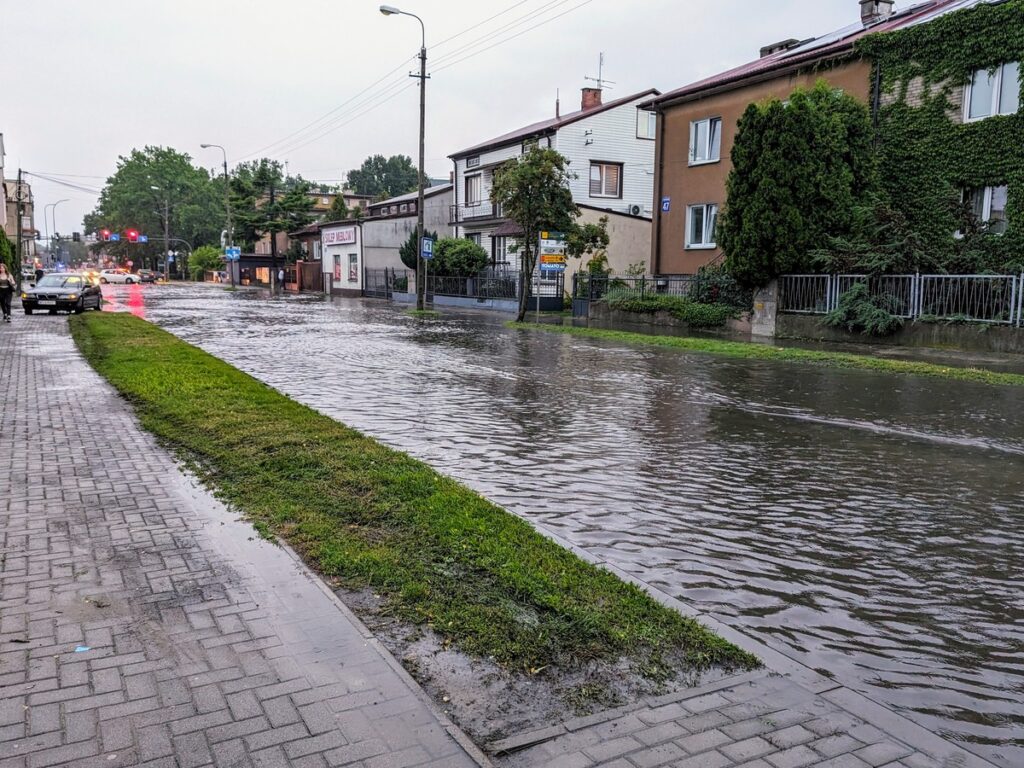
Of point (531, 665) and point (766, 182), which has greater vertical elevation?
point (766, 182)

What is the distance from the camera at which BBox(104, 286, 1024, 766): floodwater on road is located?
4.13 metres

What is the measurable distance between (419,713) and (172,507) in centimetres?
355

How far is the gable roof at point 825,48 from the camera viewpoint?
24484 millimetres

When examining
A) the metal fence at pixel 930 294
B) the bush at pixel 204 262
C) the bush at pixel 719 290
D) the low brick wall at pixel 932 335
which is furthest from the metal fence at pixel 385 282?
the bush at pixel 204 262

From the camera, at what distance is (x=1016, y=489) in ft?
23.6

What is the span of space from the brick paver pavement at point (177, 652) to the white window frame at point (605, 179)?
127 ft

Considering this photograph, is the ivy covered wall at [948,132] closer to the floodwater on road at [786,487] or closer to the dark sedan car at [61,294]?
the floodwater on road at [786,487]

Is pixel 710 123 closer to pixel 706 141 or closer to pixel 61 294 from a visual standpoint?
pixel 706 141

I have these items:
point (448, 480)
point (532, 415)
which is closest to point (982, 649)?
point (448, 480)

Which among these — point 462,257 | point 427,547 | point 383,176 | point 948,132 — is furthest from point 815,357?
point 383,176

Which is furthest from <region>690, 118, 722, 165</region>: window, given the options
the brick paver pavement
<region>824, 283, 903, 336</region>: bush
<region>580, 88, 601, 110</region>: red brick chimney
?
the brick paver pavement

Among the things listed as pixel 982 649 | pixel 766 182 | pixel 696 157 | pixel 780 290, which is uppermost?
pixel 696 157

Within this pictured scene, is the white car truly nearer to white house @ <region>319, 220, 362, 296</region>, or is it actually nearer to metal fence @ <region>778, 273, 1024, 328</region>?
white house @ <region>319, 220, 362, 296</region>

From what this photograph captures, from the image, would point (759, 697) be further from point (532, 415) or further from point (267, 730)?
point (532, 415)
